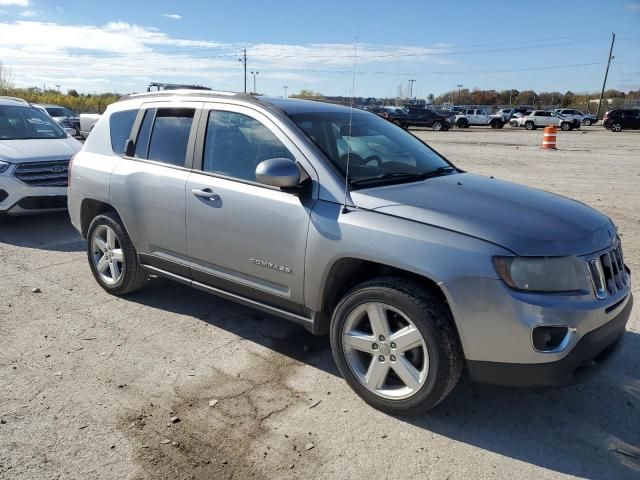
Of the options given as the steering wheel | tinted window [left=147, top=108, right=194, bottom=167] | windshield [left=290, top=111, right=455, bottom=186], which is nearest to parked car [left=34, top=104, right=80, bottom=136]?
tinted window [left=147, top=108, right=194, bottom=167]

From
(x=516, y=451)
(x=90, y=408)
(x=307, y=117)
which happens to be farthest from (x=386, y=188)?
(x=90, y=408)

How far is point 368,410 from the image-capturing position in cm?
331

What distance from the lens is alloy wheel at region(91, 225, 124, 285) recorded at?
4.95 m

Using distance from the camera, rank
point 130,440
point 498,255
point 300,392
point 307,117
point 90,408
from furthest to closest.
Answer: point 307,117 < point 300,392 < point 90,408 < point 130,440 < point 498,255

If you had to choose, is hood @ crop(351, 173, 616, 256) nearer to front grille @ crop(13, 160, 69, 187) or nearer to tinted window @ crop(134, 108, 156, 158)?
tinted window @ crop(134, 108, 156, 158)

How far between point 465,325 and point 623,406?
4.36ft

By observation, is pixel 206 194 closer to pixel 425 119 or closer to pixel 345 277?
pixel 345 277

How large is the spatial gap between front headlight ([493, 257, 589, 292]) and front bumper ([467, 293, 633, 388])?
0.30m

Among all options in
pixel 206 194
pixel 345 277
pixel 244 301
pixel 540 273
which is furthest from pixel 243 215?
pixel 540 273

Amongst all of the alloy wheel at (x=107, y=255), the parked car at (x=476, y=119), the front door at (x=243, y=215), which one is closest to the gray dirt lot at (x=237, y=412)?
the alloy wheel at (x=107, y=255)

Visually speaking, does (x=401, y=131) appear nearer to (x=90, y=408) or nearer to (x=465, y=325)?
(x=465, y=325)

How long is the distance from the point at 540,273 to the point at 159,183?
2.94 metres

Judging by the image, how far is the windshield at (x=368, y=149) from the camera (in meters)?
3.69

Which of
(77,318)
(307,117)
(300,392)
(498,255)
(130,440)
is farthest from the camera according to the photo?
(77,318)
